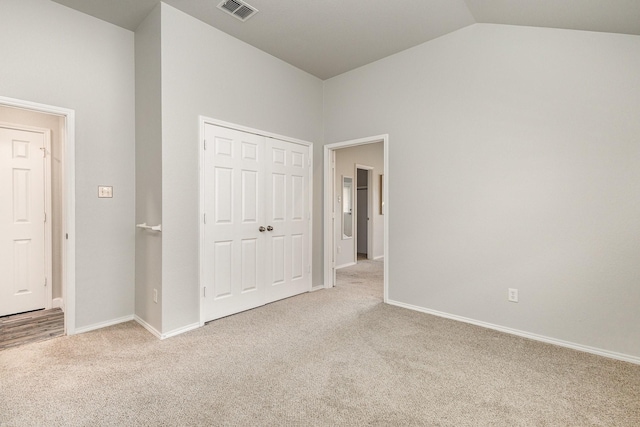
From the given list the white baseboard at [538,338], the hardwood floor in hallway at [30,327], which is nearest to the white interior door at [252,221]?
the hardwood floor in hallway at [30,327]

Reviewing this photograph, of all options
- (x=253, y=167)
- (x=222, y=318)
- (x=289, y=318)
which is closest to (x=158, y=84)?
(x=253, y=167)

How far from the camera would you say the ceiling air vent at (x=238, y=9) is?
9.11ft

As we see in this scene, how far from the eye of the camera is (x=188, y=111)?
2992 mm

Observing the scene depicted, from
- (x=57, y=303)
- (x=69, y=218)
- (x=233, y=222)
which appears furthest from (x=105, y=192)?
(x=57, y=303)

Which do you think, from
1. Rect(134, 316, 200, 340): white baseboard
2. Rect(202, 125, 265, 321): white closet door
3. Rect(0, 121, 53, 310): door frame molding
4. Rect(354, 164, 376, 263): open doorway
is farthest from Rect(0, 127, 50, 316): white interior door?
Rect(354, 164, 376, 263): open doorway

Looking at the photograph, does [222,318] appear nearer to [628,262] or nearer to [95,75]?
[95,75]

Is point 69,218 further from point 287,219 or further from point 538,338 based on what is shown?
point 538,338

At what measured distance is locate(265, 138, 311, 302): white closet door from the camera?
3785 millimetres

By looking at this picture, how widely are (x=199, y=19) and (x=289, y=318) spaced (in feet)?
10.4

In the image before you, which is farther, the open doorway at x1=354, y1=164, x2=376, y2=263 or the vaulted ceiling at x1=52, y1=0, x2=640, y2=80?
the open doorway at x1=354, y1=164, x2=376, y2=263

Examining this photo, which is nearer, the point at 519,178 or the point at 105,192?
the point at 519,178

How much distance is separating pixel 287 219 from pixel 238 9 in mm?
2304

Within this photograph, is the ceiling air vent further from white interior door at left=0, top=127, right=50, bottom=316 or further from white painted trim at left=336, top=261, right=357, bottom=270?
white painted trim at left=336, top=261, right=357, bottom=270

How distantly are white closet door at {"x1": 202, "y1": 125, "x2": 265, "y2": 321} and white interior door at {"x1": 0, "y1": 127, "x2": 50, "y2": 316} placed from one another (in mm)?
2037
